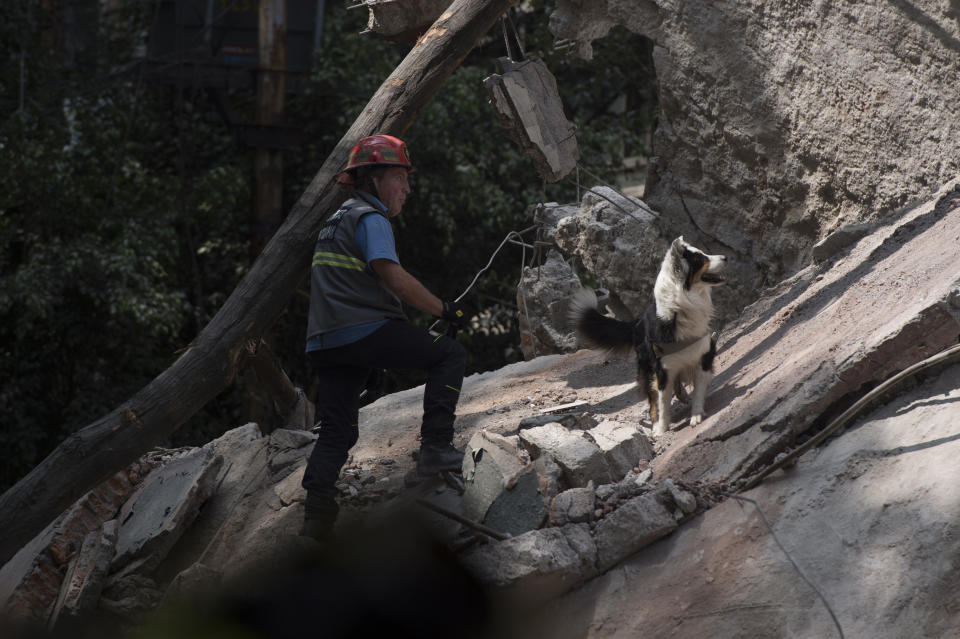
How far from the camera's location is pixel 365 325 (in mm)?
4258

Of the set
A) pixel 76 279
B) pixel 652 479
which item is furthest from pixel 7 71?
pixel 652 479

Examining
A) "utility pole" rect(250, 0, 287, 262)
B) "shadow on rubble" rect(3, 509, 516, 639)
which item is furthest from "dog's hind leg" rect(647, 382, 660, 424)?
"utility pole" rect(250, 0, 287, 262)

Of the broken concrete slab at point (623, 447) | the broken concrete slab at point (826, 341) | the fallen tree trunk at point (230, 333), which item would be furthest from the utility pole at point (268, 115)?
the broken concrete slab at point (623, 447)

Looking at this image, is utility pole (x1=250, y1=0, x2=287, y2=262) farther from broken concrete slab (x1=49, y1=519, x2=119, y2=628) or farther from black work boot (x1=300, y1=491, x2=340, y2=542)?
black work boot (x1=300, y1=491, x2=340, y2=542)

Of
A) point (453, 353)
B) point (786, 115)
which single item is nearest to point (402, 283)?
point (453, 353)

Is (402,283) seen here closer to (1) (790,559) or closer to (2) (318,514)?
(2) (318,514)

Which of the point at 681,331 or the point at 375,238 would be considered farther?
the point at 681,331

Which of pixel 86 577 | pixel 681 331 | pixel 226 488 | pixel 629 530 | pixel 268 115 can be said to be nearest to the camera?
pixel 629 530

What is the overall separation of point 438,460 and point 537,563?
3.34 feet

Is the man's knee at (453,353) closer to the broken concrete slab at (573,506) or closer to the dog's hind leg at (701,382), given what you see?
the broken concrete slab at (573,506)

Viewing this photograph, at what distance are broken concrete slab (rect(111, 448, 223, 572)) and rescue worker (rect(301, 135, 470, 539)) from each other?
45.9 inches

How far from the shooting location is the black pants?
4.30 metres

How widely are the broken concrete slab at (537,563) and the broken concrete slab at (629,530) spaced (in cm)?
5

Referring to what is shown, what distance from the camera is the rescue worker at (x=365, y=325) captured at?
13.9 ft
